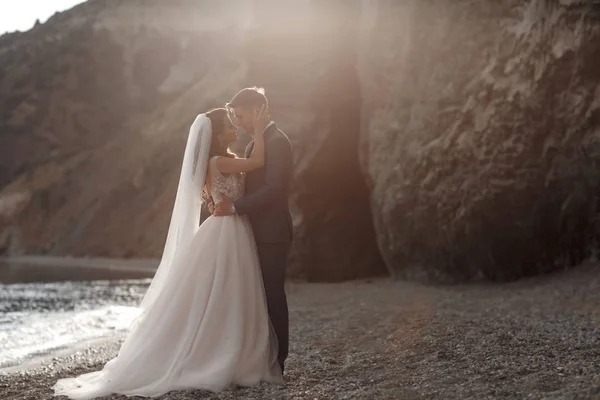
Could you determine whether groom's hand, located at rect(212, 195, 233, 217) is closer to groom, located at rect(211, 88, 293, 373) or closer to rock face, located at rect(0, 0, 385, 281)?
groom, located at rect(211, 88, 293, 373)

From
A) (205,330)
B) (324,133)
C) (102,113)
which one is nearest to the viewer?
(205,330)

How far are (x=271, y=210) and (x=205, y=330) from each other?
3.70ft

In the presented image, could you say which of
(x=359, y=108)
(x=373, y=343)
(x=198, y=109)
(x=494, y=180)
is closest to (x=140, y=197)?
(x=198, y=109)

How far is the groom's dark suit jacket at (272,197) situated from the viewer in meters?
5.88

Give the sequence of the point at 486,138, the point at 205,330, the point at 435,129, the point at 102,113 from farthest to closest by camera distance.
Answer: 1. the point at 102,113
2. the point at 435,129
3. the point at 486,138
4. the point at 205,330

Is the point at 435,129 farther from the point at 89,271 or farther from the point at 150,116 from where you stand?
the point at 150,116

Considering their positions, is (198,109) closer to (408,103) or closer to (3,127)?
(3,127)

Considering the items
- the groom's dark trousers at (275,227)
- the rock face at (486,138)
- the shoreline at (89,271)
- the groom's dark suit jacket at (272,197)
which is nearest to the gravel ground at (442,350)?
the groom's dark trousers at (275,227)

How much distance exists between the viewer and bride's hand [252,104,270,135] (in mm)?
6031

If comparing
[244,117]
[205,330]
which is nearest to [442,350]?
[205,330]

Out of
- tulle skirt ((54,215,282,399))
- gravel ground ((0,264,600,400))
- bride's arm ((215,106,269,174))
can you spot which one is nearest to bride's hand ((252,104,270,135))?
bride's arm ((215,106,269,174))

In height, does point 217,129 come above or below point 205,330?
above

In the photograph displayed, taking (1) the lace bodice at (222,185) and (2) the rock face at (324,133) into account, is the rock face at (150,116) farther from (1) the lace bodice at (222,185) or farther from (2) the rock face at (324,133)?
(1) the lace bodice at (222,185)

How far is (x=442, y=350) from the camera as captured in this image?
7145 millimetres
